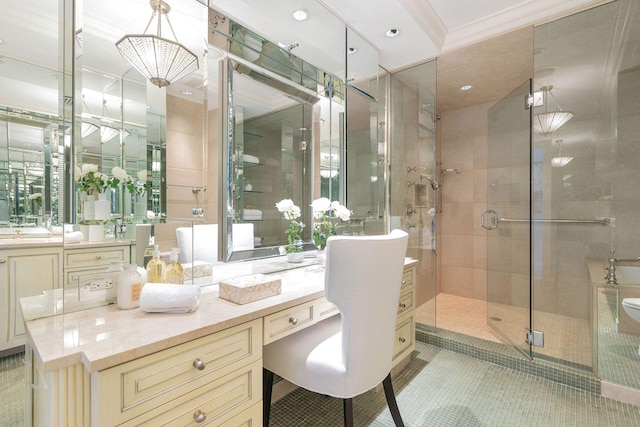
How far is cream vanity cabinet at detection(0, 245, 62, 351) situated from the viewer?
1.08 metres

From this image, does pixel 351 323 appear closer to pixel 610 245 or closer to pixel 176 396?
pixel 176 396

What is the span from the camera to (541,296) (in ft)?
8.04

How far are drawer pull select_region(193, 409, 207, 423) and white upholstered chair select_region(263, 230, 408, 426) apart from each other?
0.45m

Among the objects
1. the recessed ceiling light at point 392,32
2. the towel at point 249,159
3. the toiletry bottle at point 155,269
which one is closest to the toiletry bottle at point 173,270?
the toiletry bottle at point 155,269

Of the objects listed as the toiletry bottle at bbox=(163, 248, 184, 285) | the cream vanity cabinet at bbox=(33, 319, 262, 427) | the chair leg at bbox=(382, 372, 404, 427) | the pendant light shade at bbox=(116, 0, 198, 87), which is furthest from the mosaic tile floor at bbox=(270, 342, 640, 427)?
the pendant light shade at bbox=(116, 0, 198, 87)

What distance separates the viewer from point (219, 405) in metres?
0.97

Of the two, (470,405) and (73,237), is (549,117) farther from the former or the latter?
(73,237)

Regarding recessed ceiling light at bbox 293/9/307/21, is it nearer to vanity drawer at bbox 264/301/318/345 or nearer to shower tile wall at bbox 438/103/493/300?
vanity drawer at bbox 264/301/318/345

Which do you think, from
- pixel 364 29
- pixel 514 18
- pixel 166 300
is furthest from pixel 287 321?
pixel 514 18

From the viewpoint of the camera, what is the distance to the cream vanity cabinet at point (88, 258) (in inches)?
41.9

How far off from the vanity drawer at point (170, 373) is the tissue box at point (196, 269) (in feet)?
1.61

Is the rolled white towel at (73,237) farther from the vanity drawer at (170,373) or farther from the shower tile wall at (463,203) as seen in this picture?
the shower tile wall at (463,203)

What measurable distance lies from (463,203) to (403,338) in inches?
92.7

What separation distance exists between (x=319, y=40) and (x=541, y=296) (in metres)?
2.67
